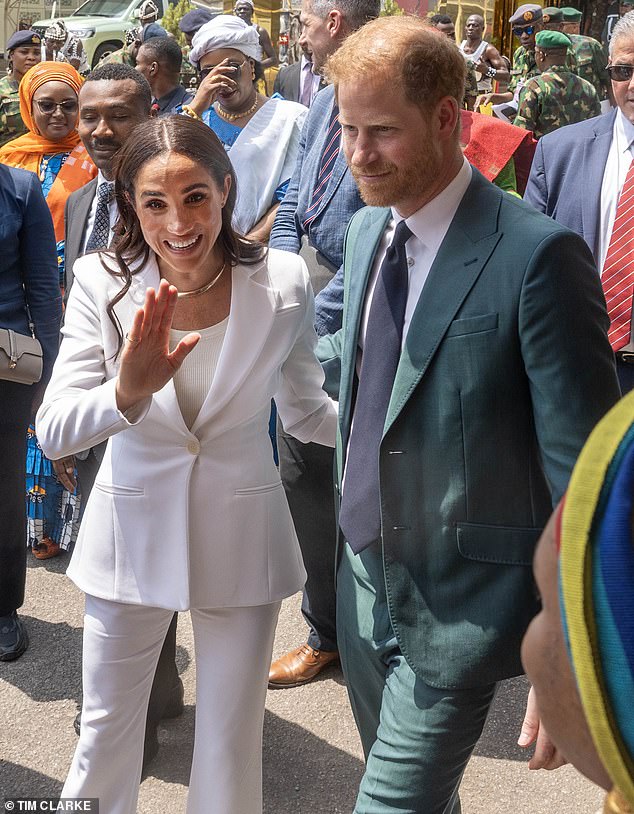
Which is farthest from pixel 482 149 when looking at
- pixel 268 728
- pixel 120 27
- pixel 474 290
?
pixel 120 27

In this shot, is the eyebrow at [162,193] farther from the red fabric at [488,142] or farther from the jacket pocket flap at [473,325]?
the red fabric at [488,142]

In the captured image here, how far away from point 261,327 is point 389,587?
0.71 m

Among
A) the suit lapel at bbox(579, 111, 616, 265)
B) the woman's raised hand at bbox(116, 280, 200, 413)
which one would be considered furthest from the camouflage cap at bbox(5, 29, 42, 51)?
the woman's raised hand at bbox(116, 280, 200, 413)

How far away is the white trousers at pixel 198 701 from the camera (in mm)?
2477

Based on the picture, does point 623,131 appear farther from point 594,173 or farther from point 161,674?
point 161,674

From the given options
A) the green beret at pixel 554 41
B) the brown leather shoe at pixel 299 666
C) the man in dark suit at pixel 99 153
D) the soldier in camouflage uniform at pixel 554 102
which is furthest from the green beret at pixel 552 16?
the brown leather shoe at pixel 299 666

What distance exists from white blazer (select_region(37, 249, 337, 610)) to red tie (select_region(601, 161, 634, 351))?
1.69 meters

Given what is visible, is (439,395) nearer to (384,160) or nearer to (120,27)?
(384,160)

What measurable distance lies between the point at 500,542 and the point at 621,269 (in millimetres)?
2052

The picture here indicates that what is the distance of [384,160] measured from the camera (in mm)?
2160

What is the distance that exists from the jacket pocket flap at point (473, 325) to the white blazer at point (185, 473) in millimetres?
591

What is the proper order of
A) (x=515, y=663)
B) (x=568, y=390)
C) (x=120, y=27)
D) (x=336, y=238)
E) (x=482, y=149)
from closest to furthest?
(x=568, y=390)
(x=515, y=663)
(x=336, y=238)
(x=482, y=149)
(x=120, y=27)

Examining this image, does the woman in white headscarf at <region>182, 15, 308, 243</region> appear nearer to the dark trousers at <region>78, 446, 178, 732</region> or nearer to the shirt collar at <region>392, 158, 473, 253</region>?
the dark trousers at <region>78, 446, 178, 732</region>

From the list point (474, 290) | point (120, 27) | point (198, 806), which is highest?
point (474, 290)
